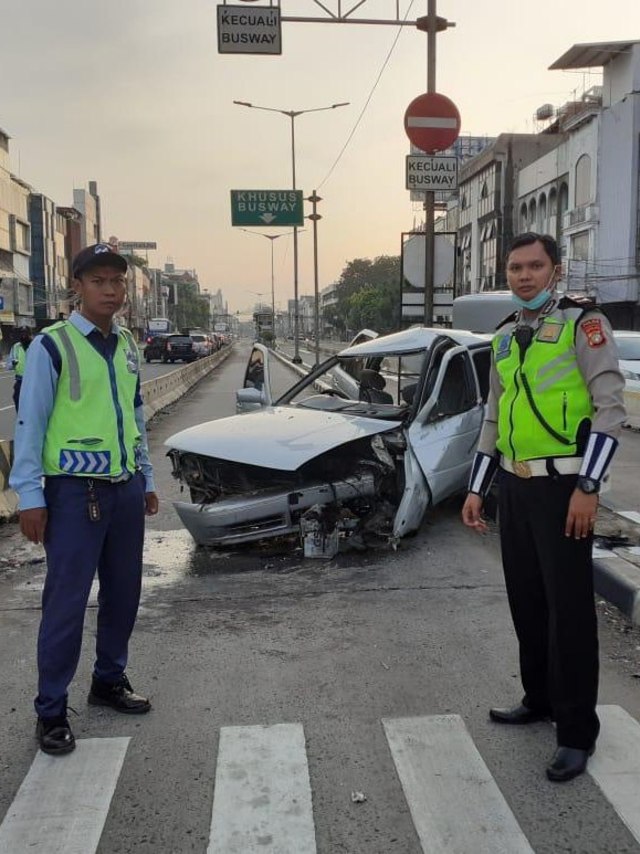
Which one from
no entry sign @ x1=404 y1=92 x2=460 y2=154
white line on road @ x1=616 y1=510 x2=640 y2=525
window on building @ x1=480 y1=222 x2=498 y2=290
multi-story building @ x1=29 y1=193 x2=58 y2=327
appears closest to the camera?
white line on road @ x1=616 y1=510 x2=640 y2=525

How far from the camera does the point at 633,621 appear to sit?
4.48m

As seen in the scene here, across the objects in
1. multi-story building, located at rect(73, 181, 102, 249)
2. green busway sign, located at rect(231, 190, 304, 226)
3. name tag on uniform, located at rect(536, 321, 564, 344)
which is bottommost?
name tag on uniform, located at rect(536, 321, 564, 344)

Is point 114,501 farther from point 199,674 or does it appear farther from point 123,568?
point 199,674

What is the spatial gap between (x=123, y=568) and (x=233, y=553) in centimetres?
268

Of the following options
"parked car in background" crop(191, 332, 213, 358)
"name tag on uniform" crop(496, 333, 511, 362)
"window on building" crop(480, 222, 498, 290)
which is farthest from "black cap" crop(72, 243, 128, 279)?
"window on building" crop(480, 222, 498, 290)

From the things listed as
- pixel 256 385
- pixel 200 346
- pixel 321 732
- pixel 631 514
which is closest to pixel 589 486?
pixel 321 732

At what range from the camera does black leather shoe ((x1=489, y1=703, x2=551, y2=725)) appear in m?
3.26

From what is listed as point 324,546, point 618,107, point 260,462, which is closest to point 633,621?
point 324,546

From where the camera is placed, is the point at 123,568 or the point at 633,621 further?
the point at 633,621

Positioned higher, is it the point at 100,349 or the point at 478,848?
the point at 100,349

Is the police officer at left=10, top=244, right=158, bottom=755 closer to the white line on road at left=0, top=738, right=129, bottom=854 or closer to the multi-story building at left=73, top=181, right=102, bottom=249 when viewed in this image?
the white line on road at left=0, top=738, right=129, bottom=854

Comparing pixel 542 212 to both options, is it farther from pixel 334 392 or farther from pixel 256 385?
pixel 256 385

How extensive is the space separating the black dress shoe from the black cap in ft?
8.51

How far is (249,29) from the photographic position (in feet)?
32.3
